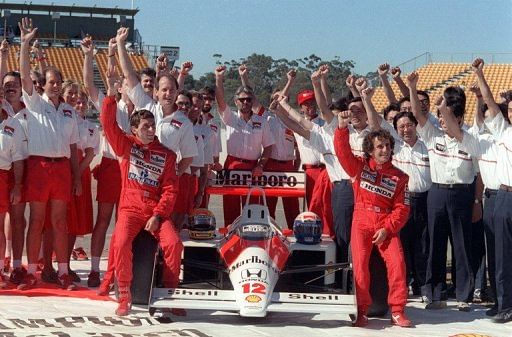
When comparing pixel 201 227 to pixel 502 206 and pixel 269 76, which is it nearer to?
pixel 502 206

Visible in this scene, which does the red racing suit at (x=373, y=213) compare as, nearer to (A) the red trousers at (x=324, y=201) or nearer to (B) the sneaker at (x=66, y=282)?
(A) the red trousers at (x=324, y=201)

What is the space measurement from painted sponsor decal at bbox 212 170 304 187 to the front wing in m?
2.21

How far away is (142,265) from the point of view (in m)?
7.45

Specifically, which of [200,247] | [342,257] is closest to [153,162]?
[200,247]

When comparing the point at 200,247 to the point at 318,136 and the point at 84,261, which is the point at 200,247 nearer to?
the point at 318,136

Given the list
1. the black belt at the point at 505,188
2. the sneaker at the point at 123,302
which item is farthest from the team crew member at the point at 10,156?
the black belt at the point at 505,188

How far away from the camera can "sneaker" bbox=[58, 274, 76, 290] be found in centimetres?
832

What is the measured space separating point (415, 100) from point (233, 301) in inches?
99.5

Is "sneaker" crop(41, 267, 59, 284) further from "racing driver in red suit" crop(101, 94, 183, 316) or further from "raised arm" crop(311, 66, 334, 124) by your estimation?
"raised arm" crop(311, 66, 334, 124)

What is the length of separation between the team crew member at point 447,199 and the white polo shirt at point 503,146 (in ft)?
1.43

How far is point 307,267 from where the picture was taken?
290 inches

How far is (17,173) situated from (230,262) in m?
2.21

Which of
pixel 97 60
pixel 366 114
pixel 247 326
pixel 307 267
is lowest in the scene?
pixel 247 326

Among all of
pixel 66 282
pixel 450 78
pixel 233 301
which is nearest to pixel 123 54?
pixel 66 282
